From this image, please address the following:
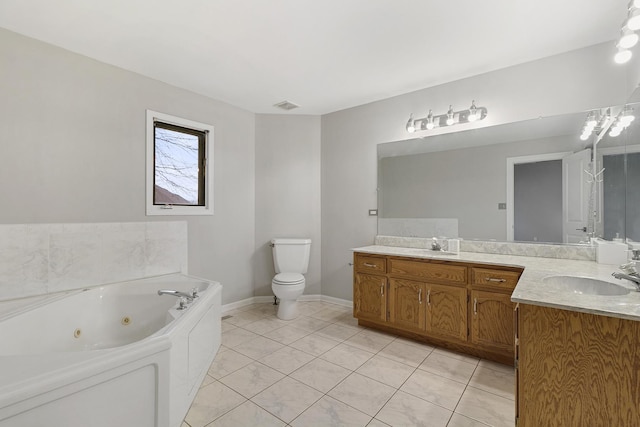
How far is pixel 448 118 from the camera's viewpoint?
8.67ft

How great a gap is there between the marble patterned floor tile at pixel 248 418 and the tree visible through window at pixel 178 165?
2.03m

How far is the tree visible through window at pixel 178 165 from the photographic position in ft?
9.23

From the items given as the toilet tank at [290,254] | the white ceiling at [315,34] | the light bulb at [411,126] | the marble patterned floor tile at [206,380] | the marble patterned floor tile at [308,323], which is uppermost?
the white ceiling at [315,34]

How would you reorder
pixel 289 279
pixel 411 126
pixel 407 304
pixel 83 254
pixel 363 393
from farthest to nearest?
pixel 289 279
pixel 411 126
pixel 407 304
pixel 83 254
pixel 363 393

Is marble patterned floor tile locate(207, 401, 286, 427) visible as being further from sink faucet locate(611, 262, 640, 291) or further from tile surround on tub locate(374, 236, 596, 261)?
tile surround on tub locate(374, 236, 596, 261)

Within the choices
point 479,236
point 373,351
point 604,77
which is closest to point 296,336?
point 373,351

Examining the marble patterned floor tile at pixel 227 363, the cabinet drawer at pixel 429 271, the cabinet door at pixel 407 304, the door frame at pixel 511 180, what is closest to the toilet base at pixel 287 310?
the marble patterned floor tile at pixel 227 363

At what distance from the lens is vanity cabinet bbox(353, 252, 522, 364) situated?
2.07m

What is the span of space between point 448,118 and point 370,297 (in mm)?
1852

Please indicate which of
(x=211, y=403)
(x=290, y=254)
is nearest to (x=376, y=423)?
(x=211, y=403)

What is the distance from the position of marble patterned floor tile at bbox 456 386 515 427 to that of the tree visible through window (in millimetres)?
2918

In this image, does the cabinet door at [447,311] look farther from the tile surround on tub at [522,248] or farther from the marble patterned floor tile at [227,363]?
the marble patterned floor tile at [227,363]

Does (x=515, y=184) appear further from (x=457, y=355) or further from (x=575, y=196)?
(x=457, y=355)

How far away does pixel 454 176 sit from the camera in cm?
272
